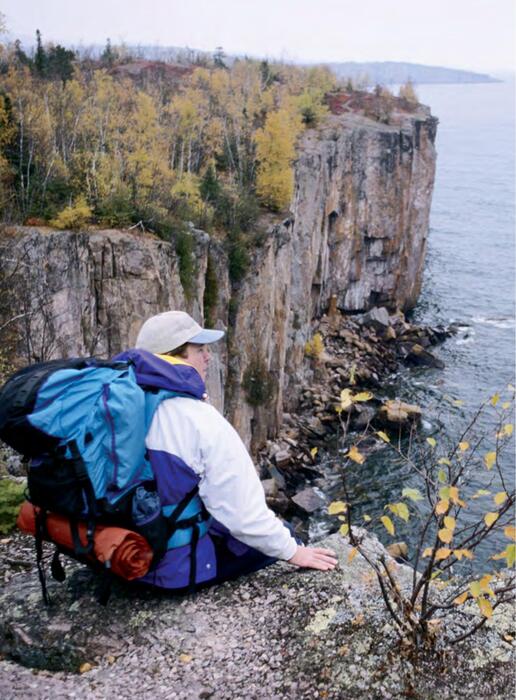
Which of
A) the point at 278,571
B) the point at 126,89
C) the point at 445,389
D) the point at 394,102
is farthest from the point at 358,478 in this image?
the point at 394,102

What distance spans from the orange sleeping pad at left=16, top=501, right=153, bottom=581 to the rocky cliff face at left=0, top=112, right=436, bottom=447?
28.0 ft

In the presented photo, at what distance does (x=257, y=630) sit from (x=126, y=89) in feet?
178

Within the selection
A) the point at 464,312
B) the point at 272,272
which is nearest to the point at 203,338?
the point at 272,272

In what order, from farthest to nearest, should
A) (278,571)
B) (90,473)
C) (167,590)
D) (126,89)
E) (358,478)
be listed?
1. (126,89)
2. (358,478)
3. (278,571)
4. (167,590)
5. (90,473)

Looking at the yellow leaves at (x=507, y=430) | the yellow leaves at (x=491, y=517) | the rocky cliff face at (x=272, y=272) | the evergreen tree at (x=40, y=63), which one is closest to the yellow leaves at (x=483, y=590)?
the yellow leaves at (x=491, y=517)

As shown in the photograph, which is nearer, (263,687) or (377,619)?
(263,687)

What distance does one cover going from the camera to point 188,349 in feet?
18.4

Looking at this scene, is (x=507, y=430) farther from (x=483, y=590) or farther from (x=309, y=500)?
(x=309, y=500)

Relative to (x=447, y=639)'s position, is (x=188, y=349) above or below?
above

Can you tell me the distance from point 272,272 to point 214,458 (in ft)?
100

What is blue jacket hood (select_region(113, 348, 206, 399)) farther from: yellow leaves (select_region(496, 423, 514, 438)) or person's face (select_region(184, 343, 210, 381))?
yellow leaves (select_region(496, 423, 514, 438))

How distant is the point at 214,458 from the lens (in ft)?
16.8

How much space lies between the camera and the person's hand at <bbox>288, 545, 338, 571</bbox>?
586 centimetres

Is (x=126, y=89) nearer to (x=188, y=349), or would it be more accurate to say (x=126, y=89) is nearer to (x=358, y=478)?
(x=358, y=478)
